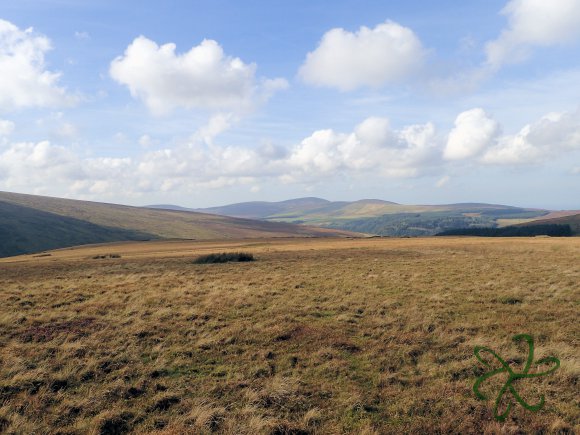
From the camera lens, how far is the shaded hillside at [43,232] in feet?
455

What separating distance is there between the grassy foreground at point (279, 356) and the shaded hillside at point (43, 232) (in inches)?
5727

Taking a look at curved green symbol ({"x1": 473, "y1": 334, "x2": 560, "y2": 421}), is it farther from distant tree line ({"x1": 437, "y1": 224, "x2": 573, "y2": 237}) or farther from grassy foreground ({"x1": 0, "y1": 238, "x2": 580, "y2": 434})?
distant tree line ({"x1": 437, "y1": 224, "x2": 573, "y2": 237})

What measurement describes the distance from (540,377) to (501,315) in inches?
234

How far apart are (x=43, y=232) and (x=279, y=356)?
181m

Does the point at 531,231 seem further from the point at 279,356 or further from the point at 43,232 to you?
the point at 43,232

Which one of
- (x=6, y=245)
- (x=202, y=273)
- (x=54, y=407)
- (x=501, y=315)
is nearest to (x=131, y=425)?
(x=54, y=407)

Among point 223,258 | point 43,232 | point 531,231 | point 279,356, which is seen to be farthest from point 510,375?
point 43,232

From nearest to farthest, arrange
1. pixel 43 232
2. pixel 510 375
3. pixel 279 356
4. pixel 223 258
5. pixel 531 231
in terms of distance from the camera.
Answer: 1. pixel 510 375
2. pixel 279 356
3. pixel 223 258
4. pixel 531 231
5. pixel 43 232

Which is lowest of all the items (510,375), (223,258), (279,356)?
(223,258)

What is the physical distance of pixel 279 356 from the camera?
1155cm

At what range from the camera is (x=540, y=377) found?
31.9ft

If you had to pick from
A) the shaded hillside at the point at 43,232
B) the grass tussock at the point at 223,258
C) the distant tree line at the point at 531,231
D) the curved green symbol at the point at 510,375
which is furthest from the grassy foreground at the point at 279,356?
the shaded hillside at the point at 43,232

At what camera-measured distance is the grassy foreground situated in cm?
802

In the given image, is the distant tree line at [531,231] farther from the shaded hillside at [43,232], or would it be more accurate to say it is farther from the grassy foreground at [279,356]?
the shaded hillside at [43,232]
